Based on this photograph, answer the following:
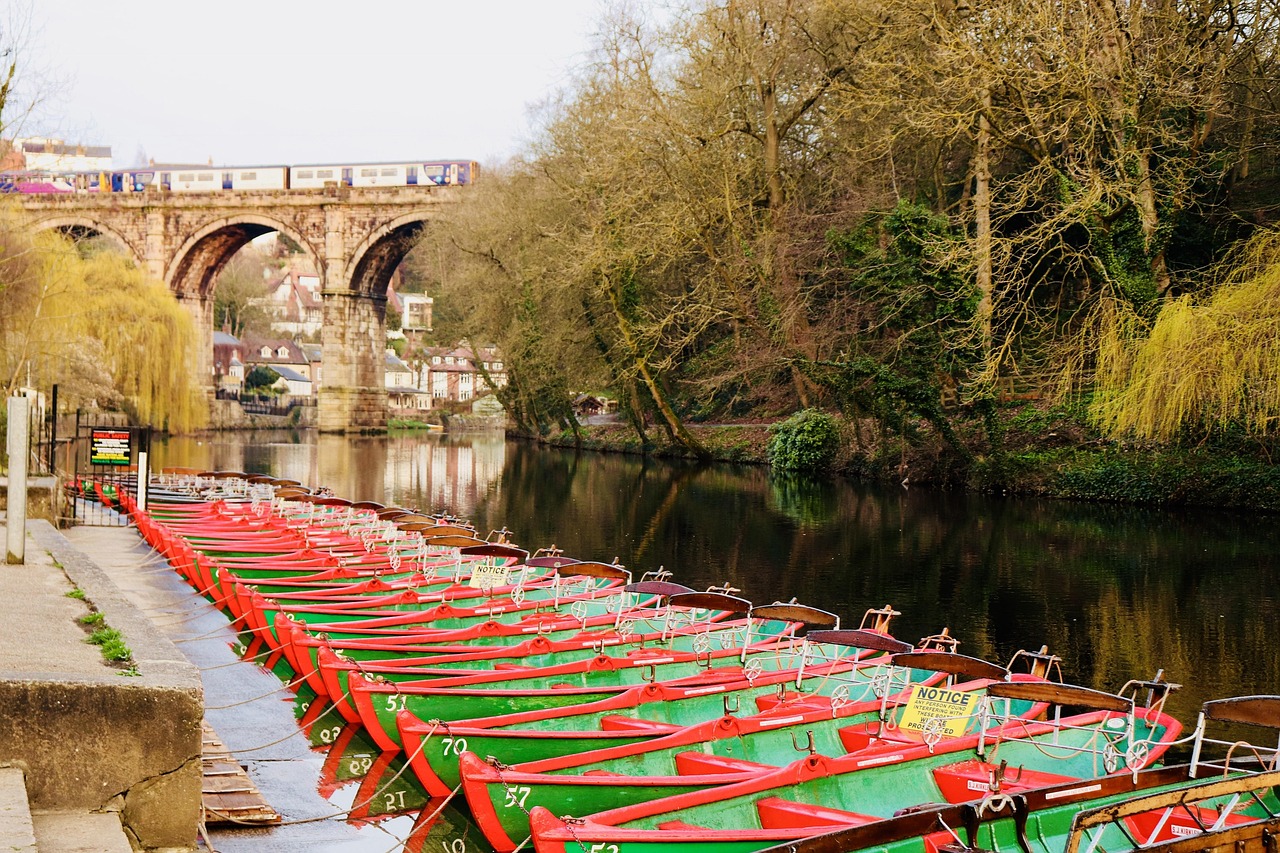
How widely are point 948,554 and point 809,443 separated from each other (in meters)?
12.7

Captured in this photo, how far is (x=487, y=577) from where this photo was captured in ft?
34.7

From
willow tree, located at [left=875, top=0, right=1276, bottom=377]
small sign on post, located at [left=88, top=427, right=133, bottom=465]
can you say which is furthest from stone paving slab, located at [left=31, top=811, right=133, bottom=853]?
willow tree, located at [left=875, top=0, right=1276, bottom=377]

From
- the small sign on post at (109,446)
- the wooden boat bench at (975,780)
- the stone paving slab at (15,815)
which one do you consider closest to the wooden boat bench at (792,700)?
the wooden boat bench at (975,780)

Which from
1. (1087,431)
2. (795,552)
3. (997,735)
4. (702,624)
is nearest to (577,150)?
(1087,431)

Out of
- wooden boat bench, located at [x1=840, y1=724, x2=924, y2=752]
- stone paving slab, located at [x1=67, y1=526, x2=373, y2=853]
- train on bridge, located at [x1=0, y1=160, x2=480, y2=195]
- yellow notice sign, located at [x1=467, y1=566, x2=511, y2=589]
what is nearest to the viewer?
stone paving slab, located at [x1=67, y1=526, x2=373, y2=853]

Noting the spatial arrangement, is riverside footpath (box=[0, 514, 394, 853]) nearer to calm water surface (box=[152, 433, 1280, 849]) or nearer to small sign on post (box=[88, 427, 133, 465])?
calm water surface (box=[152, 433, 1280, 849])

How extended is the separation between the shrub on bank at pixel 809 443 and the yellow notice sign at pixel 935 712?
23035 millimetres

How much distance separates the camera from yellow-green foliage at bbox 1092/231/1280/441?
1833cm

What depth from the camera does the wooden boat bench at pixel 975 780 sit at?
634 cm

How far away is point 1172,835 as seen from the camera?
5.71 m

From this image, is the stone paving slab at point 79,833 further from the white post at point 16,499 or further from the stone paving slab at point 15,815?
the white post at point 16,499

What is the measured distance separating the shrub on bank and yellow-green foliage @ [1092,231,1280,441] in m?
9.55

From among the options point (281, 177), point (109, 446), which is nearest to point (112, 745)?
point (109, 446)

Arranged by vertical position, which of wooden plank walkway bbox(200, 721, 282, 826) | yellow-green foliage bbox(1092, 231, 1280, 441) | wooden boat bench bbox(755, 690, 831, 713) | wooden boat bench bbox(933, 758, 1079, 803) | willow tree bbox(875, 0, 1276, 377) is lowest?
wooden plank walkway bbox(200, 721, 282, 826)
